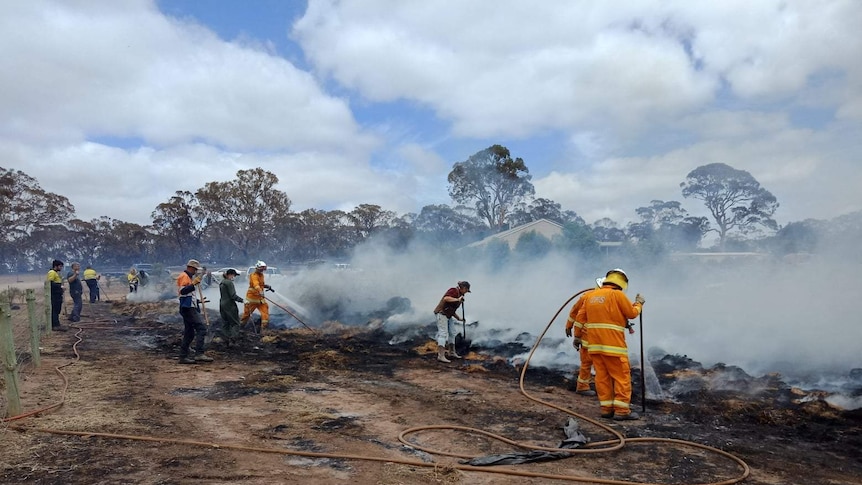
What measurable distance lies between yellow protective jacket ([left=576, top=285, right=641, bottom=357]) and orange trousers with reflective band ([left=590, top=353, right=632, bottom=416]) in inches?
3.9

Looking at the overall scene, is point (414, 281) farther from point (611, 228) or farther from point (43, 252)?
point (43, 252)

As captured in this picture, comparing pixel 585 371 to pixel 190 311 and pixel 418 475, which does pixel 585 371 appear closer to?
pixel 418 475

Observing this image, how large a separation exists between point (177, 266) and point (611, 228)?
3990 centimetres

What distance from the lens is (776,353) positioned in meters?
9.73

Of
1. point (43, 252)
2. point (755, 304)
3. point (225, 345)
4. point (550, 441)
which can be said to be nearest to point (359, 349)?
point (225, 345)

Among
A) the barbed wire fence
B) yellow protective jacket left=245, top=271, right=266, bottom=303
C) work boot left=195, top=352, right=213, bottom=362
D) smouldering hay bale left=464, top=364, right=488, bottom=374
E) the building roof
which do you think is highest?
the building roof

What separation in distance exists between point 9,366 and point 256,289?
21.0 ft

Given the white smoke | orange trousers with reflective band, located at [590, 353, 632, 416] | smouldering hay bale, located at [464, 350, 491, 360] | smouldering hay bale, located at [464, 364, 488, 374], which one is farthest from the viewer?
smouldering hay bale, located at [464, 350, 491, 360]

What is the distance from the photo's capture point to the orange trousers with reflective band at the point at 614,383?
19.7ft

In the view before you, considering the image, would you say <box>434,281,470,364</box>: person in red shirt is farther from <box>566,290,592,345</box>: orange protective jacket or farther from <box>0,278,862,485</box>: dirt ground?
<box>566,290,592,345</box>: orange protective jacket

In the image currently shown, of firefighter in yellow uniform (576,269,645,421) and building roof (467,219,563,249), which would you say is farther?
building roof (467,219,563,249)

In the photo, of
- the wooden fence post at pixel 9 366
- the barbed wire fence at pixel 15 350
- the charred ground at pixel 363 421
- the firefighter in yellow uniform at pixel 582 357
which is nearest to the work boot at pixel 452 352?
the charred ground at pixel 363 421

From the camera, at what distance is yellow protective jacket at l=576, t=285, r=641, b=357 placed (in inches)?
239

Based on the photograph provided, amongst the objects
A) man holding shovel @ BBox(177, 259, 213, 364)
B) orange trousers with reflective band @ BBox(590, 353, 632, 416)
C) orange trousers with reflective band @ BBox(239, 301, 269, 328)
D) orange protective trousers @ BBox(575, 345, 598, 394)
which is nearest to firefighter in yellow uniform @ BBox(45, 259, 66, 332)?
orange trousers with reflective band @ BBox(239, 301, 269, 328)
